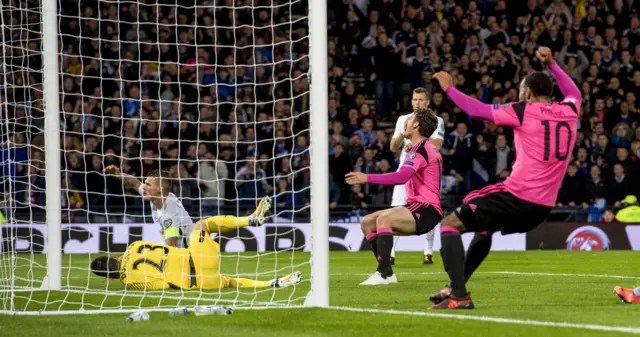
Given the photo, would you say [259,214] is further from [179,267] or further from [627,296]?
[627,296]

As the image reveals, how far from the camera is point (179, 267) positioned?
411 inches

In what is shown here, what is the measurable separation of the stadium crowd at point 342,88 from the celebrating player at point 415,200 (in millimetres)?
7665

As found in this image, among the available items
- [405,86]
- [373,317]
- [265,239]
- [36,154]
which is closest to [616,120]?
[405,86]

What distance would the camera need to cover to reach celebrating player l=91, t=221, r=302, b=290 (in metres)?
10.4

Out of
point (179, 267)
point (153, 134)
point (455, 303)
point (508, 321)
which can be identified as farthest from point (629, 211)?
point (508, 321)

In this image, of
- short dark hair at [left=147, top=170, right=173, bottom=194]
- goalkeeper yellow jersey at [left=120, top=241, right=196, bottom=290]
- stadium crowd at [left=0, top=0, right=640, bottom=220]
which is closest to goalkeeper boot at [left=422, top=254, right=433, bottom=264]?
stadium crowd at [left=0, top=0, right=640, bottom=220]

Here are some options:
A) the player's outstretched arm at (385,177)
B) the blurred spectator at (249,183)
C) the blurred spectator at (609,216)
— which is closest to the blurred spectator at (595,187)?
the blurred spectator at (609,216)

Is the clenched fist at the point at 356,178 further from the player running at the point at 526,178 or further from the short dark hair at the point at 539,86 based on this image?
the short dark hair at the point at 539,86

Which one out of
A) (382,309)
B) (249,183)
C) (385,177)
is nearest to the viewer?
(382,309)

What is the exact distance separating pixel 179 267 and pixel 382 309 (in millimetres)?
2616

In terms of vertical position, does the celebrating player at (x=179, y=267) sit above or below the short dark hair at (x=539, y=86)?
below

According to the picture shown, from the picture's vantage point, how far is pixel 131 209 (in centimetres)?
2086

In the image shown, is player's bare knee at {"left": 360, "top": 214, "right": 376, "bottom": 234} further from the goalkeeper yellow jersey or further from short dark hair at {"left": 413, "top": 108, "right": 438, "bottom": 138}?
the goalkeeper yellow jersey

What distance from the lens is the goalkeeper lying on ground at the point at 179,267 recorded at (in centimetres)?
1041
